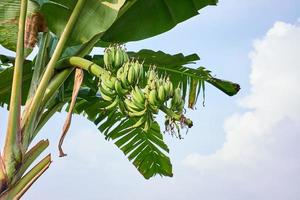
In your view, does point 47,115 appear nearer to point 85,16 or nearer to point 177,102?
point 85,16

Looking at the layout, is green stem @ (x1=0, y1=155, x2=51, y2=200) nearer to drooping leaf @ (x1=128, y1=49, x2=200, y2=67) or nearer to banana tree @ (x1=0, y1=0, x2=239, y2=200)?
banana tree @ (x1=0, y1=0, x2=239, y2=200)

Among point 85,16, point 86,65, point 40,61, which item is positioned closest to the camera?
point 86,65

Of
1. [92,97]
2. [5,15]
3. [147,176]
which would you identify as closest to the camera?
[5,15]

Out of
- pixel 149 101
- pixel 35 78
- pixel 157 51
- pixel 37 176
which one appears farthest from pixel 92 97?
pixel 149 101

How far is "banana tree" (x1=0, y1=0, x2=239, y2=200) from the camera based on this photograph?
220cm

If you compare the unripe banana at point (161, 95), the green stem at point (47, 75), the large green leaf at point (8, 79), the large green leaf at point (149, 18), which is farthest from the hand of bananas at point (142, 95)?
the large green leaf at point (8, 79)

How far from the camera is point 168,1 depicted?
314 cm

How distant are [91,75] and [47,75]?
53cm

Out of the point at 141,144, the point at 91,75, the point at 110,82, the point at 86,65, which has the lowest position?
the point at 141,144

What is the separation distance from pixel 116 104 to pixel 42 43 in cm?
100

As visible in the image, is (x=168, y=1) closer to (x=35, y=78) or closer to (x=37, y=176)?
(x=35, y=78)

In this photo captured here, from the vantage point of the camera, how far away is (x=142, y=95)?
210 centimetres

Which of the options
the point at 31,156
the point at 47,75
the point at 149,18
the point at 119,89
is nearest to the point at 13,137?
the point at 31,156

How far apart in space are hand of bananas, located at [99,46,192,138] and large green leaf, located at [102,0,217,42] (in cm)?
85
